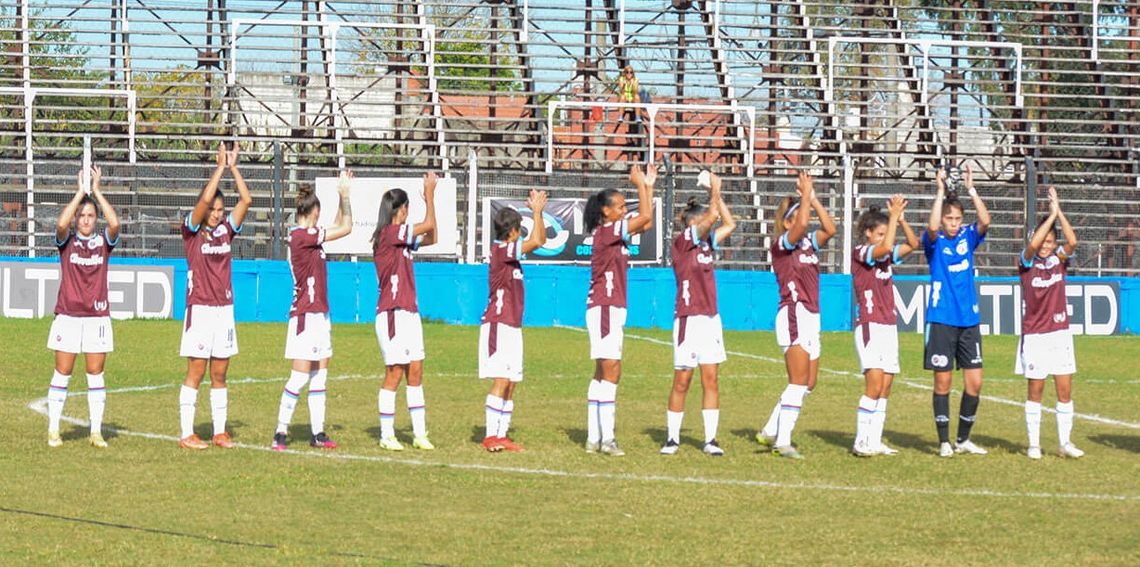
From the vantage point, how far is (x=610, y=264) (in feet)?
45.9

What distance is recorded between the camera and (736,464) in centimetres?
1351

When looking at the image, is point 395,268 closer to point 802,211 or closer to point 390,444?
point 390,444

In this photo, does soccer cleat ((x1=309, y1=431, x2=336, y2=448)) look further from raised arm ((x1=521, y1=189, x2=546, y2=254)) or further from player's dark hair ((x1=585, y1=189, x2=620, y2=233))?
player's dark hair ((x1=585, y1=189, x2=620, y2=233))

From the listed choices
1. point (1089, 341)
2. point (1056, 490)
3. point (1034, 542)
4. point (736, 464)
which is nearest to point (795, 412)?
point (736, 464)

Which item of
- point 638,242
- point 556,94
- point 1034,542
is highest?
point 556,94

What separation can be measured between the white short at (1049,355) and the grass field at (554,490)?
0.80m

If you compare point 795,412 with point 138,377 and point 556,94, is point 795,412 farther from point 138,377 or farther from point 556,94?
point 556,94

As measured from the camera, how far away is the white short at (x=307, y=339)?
14.1 m

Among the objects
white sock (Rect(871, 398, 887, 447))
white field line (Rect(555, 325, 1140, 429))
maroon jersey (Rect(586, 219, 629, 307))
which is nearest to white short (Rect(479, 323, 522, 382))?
maroon jersey (Rect(586, 219, 629, 307))

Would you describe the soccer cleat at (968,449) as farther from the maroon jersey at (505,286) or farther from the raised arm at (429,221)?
the raised arm at (429,221)

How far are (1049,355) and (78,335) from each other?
8.46 meters

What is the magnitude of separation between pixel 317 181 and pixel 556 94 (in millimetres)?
8608

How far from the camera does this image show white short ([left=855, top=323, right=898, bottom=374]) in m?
14.1

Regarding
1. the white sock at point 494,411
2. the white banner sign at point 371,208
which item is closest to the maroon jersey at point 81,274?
the white sock at point 494,411
